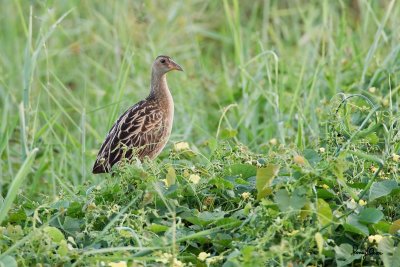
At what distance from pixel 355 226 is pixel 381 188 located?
0.34m

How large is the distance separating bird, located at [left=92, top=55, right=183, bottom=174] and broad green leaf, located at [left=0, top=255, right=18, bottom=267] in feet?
5.24

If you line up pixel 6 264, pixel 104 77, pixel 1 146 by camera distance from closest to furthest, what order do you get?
pixel 6 264 < pixel 1 146 < pixel 104 77

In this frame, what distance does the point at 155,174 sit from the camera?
16.1 feet

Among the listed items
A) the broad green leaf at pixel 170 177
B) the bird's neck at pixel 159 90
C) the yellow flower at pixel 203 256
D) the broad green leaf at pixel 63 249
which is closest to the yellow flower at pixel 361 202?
the yellow flower at pixel 203 256

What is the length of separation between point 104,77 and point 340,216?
4960 millimetres

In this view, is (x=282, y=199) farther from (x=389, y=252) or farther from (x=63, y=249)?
(x=63, y=249)

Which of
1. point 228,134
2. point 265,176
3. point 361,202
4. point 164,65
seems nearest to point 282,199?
point 265,176

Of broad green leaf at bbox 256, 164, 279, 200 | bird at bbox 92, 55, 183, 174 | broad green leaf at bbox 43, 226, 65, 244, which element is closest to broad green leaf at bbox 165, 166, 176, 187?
broad green leaf at bbox 256, 164, 279, 200

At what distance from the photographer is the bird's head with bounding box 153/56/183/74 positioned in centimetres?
684

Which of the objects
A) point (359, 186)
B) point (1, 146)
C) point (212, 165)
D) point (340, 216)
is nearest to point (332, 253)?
point (340, 216)

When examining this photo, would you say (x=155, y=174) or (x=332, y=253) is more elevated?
(x=155, y=174)

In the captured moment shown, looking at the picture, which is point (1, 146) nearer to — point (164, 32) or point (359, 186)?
point (359, 186)

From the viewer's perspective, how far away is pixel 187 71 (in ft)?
30.2

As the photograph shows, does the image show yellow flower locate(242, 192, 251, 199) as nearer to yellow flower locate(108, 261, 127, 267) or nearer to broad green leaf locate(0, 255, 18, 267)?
yellow flower locate(108, 261, 127, 267)
